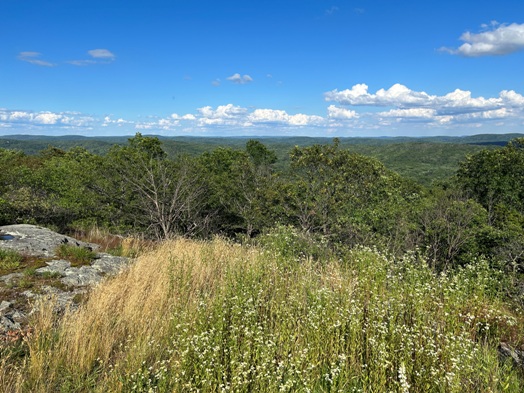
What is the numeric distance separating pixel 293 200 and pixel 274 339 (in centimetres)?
2216

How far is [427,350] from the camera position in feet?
12.4

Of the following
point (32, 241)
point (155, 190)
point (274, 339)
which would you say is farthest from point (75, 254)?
point (155, 190)

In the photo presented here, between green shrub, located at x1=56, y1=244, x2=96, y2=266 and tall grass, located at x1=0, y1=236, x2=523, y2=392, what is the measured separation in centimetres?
291

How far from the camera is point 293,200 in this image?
85.0ft

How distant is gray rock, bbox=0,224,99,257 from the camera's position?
Answer: 884cm

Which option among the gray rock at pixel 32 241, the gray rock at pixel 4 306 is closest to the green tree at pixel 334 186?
the gray rock at pixel 32 241

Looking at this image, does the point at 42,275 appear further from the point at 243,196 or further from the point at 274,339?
the point at 243,196

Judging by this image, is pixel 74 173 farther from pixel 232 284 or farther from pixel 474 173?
pixel 474 173

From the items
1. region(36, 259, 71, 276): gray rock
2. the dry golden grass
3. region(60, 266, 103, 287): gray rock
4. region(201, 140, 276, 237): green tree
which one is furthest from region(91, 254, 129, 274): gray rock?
region(201, 140, 276, 237): green tree

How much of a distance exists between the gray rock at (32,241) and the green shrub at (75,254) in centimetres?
22

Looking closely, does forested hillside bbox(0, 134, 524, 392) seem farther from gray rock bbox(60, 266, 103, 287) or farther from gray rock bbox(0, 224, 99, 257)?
gray rock bbox(0, 224, 99, 257)

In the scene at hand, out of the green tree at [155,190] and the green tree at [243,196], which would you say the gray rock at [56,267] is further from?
the green tree at [243,196]

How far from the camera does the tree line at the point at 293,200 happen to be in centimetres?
1975

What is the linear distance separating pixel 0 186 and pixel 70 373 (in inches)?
816
